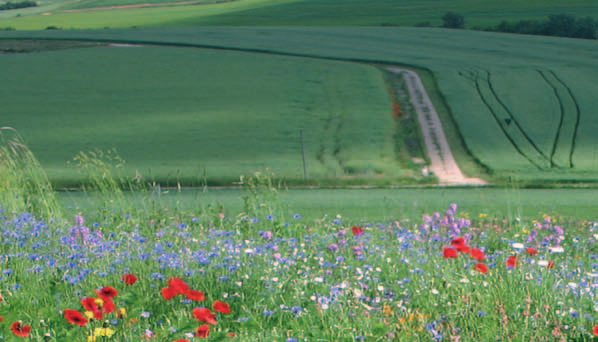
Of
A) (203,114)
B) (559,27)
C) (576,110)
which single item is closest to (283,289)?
(203,114)

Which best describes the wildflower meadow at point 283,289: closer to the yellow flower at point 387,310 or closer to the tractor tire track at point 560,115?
the yellow flower at point 387,310

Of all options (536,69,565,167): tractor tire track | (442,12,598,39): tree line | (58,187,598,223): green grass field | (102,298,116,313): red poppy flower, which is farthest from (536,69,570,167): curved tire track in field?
(442,12,598,39): tree line

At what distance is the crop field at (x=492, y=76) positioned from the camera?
1919cm

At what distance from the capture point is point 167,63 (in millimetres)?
36219

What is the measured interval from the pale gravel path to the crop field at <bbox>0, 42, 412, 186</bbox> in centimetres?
95

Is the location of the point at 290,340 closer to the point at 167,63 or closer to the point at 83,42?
the point at 167,63

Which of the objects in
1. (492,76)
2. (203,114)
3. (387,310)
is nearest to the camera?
(387,310)

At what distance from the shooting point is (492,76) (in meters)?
31.5

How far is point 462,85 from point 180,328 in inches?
1040

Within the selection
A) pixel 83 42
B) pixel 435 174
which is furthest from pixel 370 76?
pixel 83 42

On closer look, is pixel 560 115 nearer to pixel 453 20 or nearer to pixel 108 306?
pixel 108 306

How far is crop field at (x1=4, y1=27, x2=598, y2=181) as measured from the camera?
63.0 ft

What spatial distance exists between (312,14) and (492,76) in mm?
39365

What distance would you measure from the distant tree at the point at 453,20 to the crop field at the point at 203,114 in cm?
2567
